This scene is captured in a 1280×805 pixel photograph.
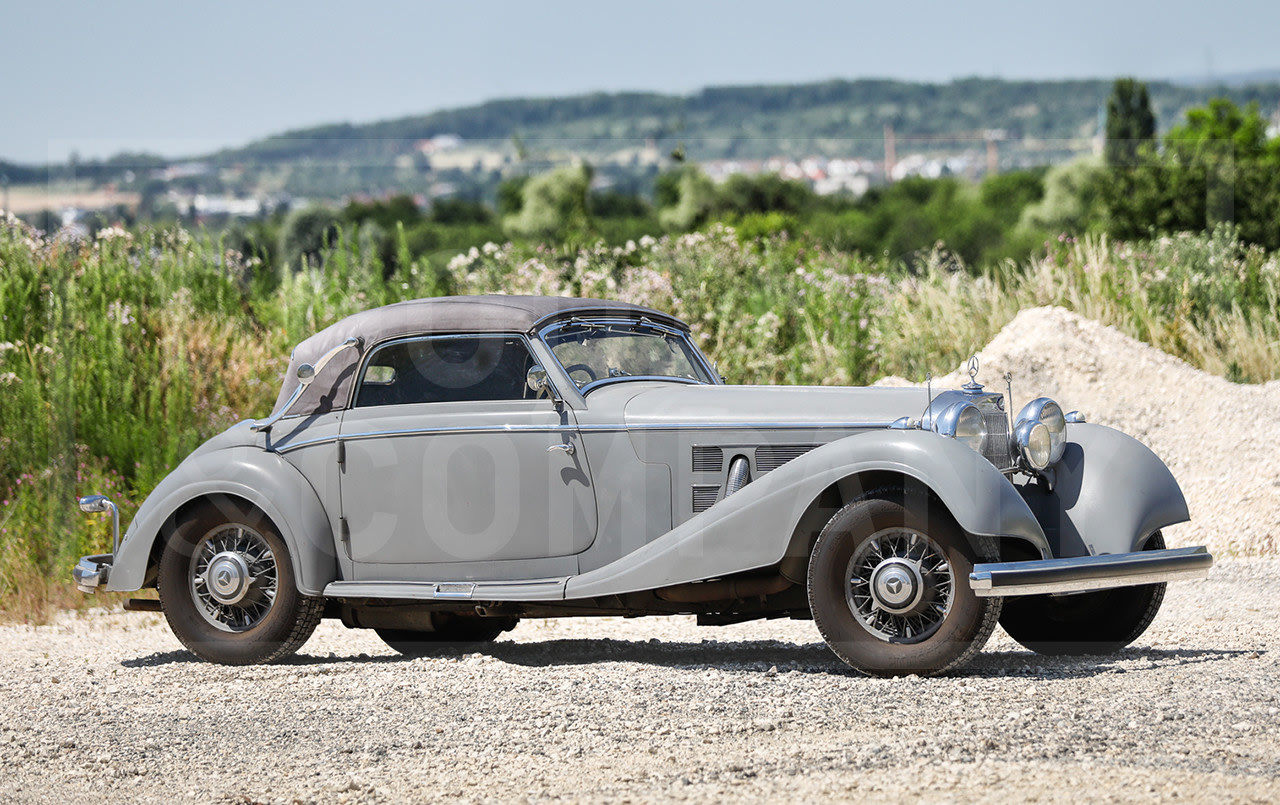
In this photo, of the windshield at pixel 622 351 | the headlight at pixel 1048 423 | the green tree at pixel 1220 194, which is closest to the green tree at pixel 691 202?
the green tree at pixel 1220 194

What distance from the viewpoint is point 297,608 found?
642 cm

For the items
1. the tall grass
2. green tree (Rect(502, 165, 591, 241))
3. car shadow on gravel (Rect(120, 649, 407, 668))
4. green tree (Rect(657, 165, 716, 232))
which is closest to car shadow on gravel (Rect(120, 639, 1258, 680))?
car shadow on gravel (Rect(120, 649, 407, 668))

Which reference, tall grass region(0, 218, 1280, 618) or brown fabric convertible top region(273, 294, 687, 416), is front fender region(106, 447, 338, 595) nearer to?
brown fabric convertible top region(273, 294, 687, 416)

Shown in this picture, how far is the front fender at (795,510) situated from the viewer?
16.5 ft

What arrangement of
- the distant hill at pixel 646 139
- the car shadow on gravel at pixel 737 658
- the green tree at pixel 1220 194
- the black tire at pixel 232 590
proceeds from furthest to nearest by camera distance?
the green tree at pixel 1220 194
the distant hill at pixel 646 139
the black tire at pixel 232 590
the car shadow on gravel at pixel 737 658

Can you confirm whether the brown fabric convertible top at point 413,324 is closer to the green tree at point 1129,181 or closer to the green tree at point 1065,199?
the green tree at point 1129,181

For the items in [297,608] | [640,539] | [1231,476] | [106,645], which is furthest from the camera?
[1231,476]

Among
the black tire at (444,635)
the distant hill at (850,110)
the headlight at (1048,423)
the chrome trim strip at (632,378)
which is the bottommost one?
the black tire at (444,635)

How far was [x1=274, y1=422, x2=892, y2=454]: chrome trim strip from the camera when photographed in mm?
Answer: 5684

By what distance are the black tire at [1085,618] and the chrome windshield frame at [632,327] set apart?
192cm

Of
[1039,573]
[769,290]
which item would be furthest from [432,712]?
[769,290]

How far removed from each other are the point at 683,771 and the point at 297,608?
294cm

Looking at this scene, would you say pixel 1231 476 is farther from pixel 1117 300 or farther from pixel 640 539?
pixel 640 539

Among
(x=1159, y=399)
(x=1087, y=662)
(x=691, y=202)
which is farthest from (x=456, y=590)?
(x=691, y=202)
